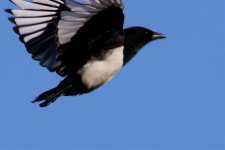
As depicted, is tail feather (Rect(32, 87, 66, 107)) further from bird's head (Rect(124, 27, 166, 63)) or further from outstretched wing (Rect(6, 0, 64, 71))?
bird's head (Rect(124, 27, 166, 63))

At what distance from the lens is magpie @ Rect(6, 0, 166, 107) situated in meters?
4.39

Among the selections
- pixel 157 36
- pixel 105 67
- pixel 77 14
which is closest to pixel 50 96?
pixel 105 67

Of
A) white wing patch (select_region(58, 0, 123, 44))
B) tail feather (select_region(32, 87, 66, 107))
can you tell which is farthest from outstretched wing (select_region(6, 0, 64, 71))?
white wing patch (select_region(58, 0, 123, 44))

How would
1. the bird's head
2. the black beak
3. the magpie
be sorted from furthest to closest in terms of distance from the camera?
1. the black beak
2. the bird's head
3. the magpie

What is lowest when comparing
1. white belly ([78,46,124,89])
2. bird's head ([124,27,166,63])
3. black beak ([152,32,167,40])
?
white belly ([78,46,124,89])

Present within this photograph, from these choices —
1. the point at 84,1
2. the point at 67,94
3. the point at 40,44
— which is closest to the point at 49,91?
the point at 67,94

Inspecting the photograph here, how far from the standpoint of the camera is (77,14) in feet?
14.3

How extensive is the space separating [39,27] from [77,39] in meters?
0.55

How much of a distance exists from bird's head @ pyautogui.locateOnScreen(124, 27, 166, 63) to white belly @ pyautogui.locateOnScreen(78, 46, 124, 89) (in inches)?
5.5

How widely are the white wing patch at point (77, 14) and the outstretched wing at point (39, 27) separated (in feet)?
1.39

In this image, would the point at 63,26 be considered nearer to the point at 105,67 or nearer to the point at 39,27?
the point at 105,67

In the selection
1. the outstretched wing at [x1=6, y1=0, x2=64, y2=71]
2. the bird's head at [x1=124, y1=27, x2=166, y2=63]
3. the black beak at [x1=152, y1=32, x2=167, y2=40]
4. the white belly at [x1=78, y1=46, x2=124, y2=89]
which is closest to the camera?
the white belly at [x1=78, y1=46, x2=124, y2=89]

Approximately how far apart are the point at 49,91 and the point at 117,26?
687 millimetres

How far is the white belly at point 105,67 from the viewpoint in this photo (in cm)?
461
